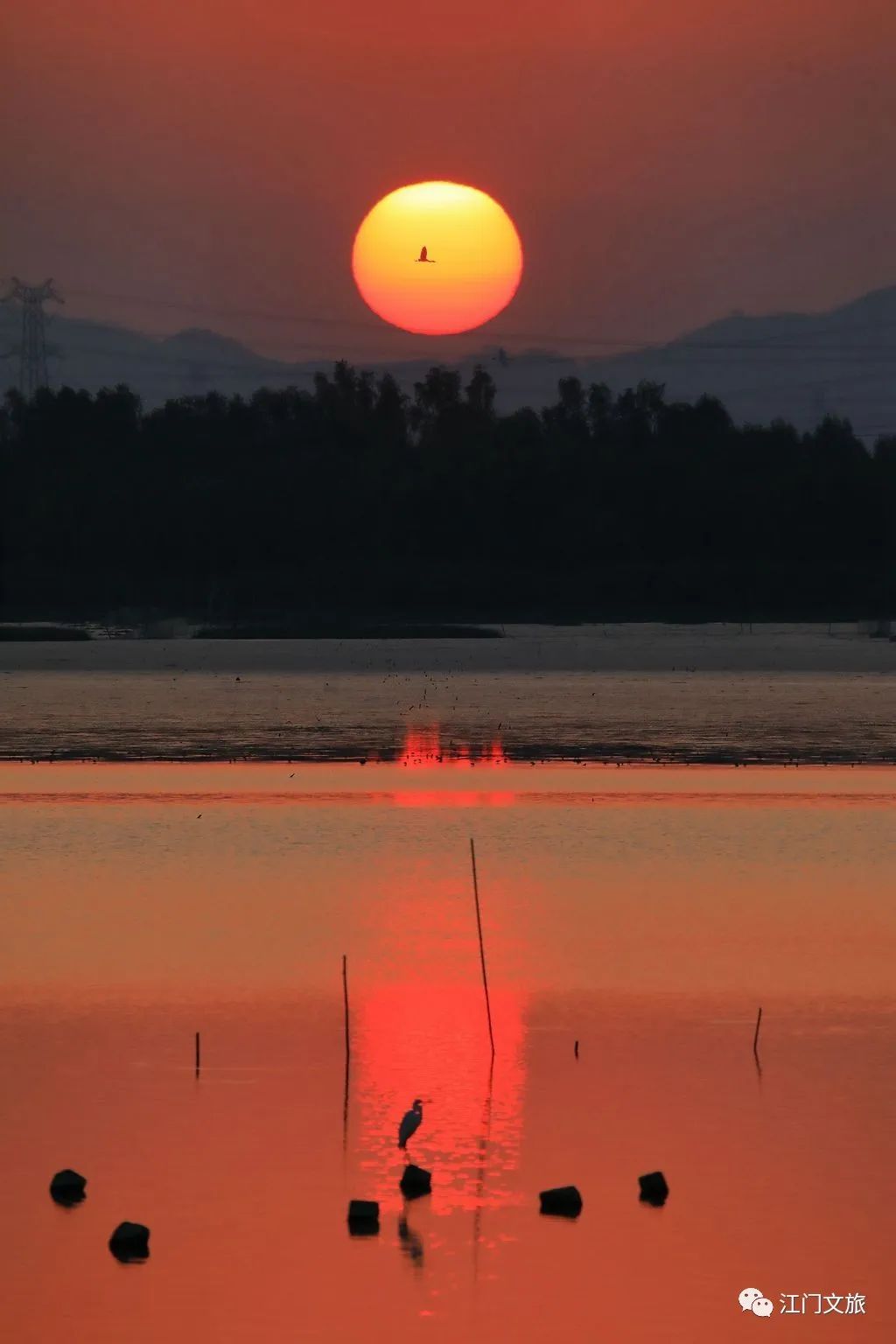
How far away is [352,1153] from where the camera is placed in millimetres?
16812

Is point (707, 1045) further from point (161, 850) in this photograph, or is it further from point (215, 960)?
point (161, 850)

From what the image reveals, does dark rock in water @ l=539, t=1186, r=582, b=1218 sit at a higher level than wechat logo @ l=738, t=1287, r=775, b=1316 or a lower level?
higher

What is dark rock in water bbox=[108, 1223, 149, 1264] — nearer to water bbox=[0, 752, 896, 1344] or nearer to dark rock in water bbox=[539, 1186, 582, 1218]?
water bbox=[0, 752, 896, 1344]

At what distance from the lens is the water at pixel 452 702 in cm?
5462

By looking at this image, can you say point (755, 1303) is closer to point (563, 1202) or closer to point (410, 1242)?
point (563, 1202)

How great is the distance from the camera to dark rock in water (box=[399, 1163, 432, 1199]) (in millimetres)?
15594

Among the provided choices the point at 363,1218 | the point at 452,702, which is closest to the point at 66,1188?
the point at 363,1218

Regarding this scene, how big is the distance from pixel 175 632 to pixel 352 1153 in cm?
13997

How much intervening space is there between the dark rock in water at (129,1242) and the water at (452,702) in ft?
120

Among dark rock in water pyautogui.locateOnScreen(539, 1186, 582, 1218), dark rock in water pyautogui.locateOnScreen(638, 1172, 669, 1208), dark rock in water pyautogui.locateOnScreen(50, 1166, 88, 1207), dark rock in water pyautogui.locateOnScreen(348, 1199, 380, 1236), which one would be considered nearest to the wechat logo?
dark rock in water pyautogui.locateOnScreen(539, 1186, 582, 1218)

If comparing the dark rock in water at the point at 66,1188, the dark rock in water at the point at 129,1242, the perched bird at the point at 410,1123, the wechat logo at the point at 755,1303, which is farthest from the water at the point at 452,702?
the wechat logo at the point at 755,1303

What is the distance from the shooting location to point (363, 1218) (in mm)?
14984

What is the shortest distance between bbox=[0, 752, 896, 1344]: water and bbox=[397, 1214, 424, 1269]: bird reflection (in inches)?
1.1

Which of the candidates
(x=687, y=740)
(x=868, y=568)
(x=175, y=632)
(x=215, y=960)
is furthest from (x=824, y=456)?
(x=215, y=960)
